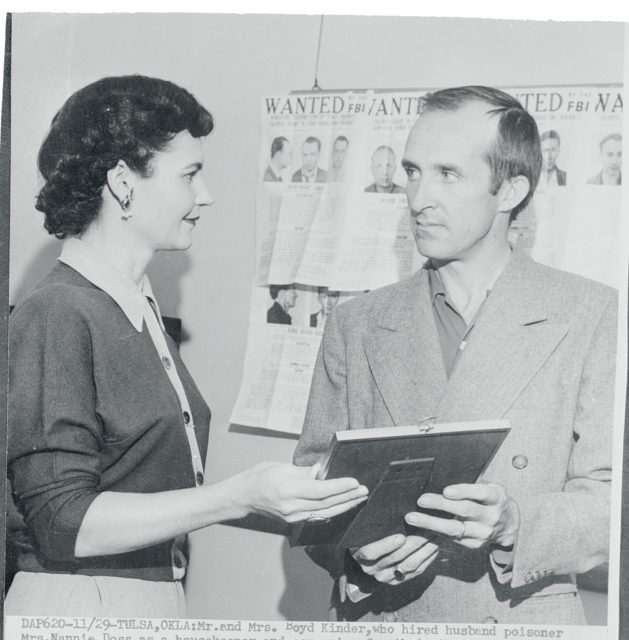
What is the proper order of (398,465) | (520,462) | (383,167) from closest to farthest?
(398,465) < (520,462) < (383,167)

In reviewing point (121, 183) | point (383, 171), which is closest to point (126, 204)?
point (121, 183)

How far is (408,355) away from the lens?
888 mm

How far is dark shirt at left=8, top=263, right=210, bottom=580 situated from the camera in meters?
0.79

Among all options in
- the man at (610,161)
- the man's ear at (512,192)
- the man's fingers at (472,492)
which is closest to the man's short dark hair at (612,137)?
the man at (610,161)

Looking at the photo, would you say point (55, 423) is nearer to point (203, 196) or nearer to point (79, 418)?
point (79, 418)

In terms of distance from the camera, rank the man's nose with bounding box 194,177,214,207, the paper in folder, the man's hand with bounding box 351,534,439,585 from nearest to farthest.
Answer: the paper in folder
the man's hand with bounding box 351,534,439,585
the man's nose with bounding box 194,177,214,207

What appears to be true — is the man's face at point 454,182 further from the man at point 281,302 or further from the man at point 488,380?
the man at point 281,302

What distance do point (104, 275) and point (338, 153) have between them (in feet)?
1.11

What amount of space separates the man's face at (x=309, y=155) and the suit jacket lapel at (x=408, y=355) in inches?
7.9

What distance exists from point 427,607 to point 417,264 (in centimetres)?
42

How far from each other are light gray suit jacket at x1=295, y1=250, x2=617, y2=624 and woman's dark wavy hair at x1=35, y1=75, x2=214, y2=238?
1.17 feet

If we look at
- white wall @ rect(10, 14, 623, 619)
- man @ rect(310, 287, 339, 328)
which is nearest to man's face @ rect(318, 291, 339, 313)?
man @ rect(310, 287, 339, 328)

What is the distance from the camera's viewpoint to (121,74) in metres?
0.91

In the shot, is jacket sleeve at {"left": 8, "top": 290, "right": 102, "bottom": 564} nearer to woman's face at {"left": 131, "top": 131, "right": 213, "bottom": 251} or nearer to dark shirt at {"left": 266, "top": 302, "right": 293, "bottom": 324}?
woman's face at {"left": 131, "top": 131, "right": 213, "bottom": 251}
